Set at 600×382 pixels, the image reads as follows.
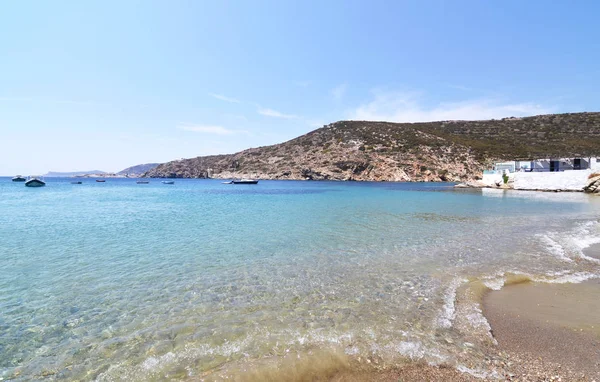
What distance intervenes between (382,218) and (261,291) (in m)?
15.0

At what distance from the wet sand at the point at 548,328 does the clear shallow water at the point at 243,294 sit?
457mm

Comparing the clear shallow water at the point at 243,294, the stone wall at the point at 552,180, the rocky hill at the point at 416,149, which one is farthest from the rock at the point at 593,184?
the clear shallow water at the point at 243,294

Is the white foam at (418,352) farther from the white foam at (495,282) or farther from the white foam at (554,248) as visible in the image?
the white foam at (554,248)

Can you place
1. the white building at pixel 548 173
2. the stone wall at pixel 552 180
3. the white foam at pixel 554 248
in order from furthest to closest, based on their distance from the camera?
the white building at pixel 548 173
the stone wall at pixel 552 180
the white foam at pixel 554 248

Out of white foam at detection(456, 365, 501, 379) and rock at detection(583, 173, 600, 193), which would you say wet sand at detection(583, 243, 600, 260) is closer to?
white foam at detection(456, 365, 501, 379)

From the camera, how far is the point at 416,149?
10200 cm

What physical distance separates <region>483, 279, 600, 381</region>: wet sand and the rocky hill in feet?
295

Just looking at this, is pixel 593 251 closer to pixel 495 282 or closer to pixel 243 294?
pixel 495 282

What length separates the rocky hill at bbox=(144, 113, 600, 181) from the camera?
88812 mm

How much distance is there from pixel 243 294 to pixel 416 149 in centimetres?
10429

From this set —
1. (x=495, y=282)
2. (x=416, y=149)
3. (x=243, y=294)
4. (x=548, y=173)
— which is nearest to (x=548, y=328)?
(x=495, y=282)

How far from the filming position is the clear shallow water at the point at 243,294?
519cm

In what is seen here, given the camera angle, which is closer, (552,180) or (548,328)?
(548,328)

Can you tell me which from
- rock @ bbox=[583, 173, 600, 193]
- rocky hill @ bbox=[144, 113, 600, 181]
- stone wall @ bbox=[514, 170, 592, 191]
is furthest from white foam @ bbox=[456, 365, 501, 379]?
rocky hill @ bbox=[144, 113, 600, 181]
